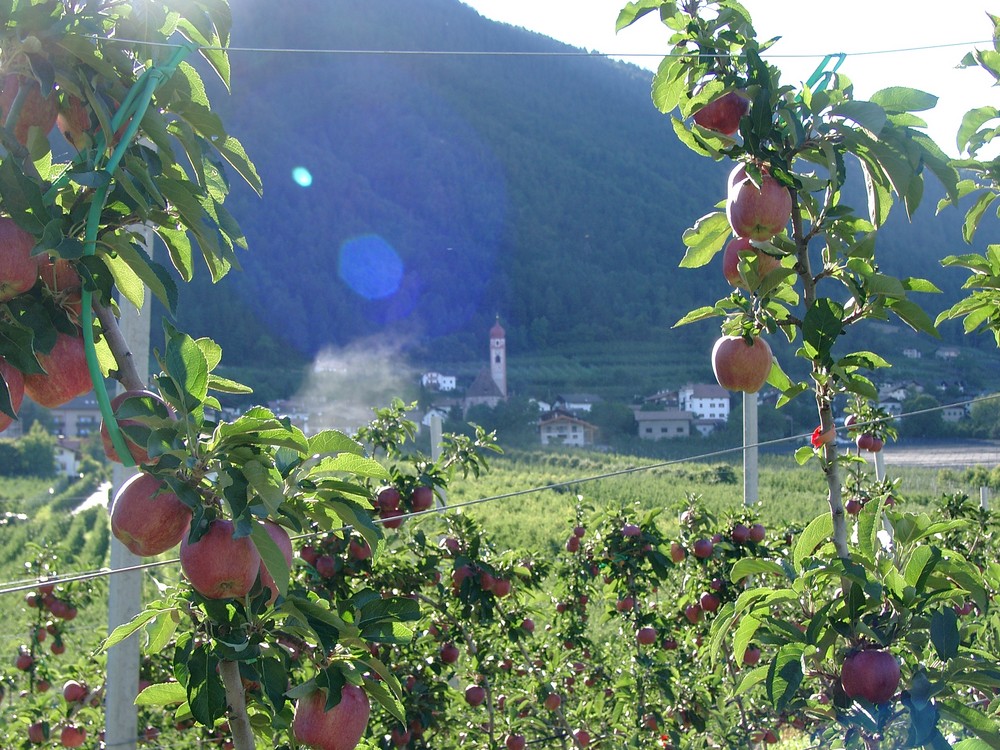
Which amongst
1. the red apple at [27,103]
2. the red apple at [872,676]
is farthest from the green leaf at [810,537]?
the red apple at [27,103]

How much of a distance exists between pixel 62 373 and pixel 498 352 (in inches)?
1345

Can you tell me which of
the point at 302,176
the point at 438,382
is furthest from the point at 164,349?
the point at 302,176

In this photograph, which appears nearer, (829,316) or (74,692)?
(829,316)

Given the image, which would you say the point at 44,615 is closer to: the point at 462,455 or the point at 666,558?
the point at 462,455

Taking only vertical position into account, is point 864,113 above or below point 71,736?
above

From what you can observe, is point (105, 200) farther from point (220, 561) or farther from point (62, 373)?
point (220, 561)

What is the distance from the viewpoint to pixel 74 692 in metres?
2.90

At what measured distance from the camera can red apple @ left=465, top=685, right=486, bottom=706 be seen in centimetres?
296

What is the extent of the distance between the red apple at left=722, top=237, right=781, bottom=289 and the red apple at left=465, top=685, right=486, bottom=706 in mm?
2027

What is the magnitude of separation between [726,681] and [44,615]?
2923mm

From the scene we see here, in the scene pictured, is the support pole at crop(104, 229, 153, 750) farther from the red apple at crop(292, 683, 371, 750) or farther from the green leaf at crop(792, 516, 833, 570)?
the green leaf at crop(792, 516, 833, 570)

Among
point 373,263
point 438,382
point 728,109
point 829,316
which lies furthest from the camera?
point 373,263

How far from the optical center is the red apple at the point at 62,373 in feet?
3.04

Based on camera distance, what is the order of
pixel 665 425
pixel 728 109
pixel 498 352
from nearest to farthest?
pixel 728 109 → pixel 665 425 → pixel 498 352
